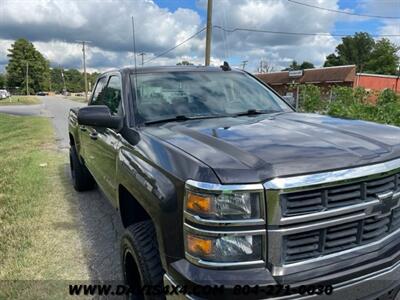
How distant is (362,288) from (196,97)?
83.1 inches

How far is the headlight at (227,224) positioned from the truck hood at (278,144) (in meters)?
0.08

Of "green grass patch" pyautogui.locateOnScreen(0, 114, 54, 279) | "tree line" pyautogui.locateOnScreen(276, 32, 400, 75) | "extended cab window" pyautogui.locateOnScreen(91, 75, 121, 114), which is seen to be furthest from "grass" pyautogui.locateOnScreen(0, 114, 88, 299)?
"tree line" pyautogui.locateOnScreen(276, 32, 400, 75)

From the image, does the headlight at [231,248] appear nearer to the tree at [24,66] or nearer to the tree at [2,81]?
the tree at [24,66]

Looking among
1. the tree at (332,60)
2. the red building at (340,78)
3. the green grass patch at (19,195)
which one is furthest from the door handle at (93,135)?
the tree at (332,60)

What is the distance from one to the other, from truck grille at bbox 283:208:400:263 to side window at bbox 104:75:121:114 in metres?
2.15

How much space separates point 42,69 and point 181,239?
112 meters

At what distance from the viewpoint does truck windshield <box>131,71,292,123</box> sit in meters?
3.37

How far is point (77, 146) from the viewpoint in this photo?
622 cm

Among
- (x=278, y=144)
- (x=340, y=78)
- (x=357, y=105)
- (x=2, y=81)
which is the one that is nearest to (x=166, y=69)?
(x=278, y=144)

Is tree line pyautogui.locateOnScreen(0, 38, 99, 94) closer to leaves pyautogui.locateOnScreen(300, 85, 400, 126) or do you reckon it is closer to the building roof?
the building roof

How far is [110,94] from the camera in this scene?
14.1ft

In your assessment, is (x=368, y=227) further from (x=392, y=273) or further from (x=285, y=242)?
(x=285, y=242)

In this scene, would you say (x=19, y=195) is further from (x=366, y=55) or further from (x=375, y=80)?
(x=366, y=55)

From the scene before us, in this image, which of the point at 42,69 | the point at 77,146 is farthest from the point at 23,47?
the point at 77,146
